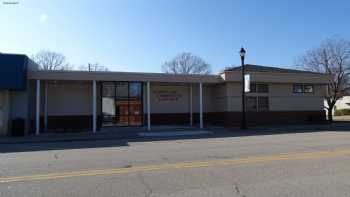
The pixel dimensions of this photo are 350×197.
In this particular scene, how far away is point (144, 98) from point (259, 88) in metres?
9.59

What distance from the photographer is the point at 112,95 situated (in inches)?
1141

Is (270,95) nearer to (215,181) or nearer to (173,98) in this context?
(173,98)

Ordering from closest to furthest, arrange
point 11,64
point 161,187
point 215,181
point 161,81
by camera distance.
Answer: point 161,187
point 215,181
point 11,64
point 161,81

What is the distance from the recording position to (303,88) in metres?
32.5

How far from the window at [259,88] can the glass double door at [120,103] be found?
9.23 meters

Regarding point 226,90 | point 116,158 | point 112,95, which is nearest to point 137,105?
point 112,95

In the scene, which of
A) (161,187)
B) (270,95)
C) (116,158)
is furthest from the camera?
(270,95)

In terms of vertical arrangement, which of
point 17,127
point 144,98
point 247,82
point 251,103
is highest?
point 247,82

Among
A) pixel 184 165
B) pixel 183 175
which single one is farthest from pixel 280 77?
pixel 183 175

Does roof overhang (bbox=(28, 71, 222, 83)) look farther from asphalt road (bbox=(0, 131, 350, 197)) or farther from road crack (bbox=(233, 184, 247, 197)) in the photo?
road crack (bbox=(233, 184, 247, 197))

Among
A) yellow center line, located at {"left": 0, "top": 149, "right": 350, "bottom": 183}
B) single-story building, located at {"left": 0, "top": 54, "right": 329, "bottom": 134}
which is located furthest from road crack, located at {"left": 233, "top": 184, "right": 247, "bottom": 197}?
single-story building, located at {"left": 0, "top": 54, "right": 329, "bottom": 134}

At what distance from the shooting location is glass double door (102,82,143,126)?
28953 millimetres

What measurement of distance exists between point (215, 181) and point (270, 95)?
24.5 m

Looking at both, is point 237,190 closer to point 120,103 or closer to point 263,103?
point 120,103
